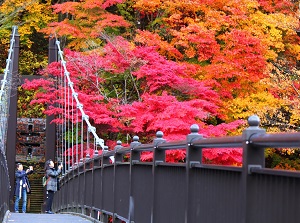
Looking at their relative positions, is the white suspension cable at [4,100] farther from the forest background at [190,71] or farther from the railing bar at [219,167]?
the railing bar at [219,167]

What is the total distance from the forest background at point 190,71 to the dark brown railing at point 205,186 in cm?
1016

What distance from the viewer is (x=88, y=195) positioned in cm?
1401

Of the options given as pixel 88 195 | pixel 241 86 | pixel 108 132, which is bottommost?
pixel 88 195

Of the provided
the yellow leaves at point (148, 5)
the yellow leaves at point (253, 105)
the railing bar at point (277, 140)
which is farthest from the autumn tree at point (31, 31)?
the railing bar at point (277, 140)

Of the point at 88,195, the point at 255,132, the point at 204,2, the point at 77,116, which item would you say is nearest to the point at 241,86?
the point at 204,2

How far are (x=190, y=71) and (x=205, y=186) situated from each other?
18578 mm

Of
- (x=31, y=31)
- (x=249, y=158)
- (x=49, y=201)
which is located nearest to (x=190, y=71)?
(x=49, y=201)

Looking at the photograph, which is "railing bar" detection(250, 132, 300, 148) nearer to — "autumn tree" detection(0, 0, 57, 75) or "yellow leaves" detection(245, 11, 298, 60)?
"yellow leaves" detection(245, 11, 298, 60)

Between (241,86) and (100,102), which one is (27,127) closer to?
(100,102)

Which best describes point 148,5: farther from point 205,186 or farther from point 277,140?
point 277,140

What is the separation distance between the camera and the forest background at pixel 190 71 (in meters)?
21.4

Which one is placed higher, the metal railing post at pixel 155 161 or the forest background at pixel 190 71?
the forest background at pixel 190 71

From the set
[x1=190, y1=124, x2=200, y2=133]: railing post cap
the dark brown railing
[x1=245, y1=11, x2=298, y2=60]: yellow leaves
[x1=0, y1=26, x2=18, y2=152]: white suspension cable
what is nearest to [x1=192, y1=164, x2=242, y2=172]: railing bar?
the dark brown railing

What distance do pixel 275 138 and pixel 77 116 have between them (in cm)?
1895
